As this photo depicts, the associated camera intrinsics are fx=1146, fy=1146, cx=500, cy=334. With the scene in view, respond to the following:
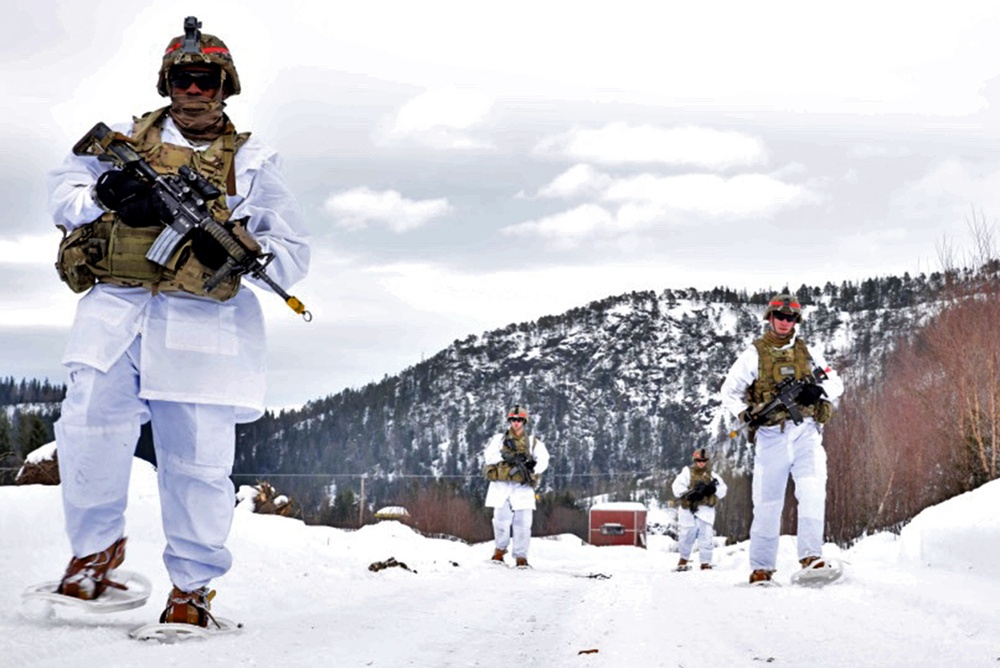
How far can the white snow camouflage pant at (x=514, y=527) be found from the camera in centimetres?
1628

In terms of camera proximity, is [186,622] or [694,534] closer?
[186,622]

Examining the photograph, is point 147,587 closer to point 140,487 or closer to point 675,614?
point 675,614

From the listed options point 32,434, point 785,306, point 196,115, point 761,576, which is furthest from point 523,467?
point 32,434

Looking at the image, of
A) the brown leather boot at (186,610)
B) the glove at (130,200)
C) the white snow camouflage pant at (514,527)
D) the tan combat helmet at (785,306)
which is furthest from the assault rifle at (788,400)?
the white snow camouflage pant at (514,527)

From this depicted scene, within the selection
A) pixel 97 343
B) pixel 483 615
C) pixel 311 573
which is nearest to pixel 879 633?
pixel 483 615

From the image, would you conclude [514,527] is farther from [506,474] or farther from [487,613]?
[487,613]

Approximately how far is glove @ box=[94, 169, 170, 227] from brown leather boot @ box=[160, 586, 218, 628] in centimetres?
152

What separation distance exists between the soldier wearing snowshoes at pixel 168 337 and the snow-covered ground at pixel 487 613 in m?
0.39

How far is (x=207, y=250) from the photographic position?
15.2 ft

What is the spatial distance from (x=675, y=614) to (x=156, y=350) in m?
3.42

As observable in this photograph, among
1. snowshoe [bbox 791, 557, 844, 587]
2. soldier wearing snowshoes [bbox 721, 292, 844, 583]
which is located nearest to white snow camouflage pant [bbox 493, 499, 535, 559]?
soldier wearing snowshoes [bbox 721, 292, 844, 583]

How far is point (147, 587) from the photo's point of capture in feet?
16.3

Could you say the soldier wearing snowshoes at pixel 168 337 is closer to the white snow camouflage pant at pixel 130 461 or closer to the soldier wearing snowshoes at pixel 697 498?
the white snow camouflage pant at pixel 130 461

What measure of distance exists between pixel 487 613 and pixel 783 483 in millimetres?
4955
